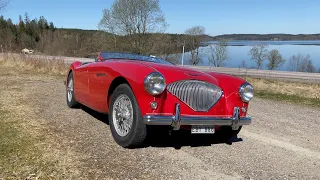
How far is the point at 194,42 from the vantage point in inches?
2409

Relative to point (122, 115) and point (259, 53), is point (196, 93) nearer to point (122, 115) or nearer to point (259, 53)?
point (122, 115)

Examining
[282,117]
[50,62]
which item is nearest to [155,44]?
[50,62]

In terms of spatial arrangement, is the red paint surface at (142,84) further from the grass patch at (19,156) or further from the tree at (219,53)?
the tree at (219,53)

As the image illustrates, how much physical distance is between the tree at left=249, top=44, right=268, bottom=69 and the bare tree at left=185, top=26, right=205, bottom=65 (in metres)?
15.4

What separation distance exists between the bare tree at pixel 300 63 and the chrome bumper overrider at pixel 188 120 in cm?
7126

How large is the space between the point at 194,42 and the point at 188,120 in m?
58.4

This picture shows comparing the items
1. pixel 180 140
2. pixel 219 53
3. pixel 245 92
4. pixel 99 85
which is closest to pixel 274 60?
pixel 219 53

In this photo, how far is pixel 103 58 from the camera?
18.7 feet

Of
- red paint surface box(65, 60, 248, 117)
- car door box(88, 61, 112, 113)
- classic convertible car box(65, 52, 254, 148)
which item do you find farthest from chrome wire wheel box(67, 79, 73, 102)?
classic convertible car box(65, 52, 254, 148)

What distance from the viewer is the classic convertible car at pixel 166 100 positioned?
12.8ft

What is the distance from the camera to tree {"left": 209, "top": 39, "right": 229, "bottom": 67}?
224 ft

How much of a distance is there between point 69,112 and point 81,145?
7.33 ft

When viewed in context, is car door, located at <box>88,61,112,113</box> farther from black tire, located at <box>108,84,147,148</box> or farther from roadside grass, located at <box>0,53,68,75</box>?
roadside grass, located at <box>0,53,68,75</box>

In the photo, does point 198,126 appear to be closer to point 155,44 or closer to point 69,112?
point 69,112
